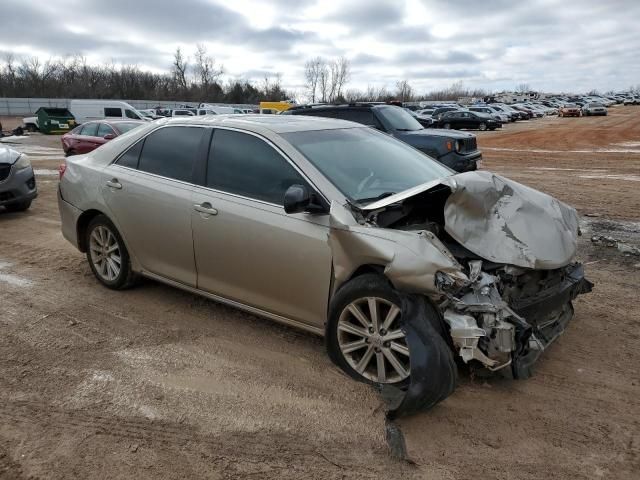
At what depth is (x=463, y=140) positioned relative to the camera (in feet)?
36.1

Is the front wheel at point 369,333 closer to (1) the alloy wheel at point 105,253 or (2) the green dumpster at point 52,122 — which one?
(1) the alloy wheel at point 105,253

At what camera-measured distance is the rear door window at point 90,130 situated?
1542 cm

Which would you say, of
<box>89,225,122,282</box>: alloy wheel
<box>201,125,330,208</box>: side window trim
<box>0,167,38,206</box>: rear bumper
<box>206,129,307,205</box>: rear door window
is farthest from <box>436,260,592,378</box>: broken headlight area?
<box>0,167,38,206</box>: rear bumper

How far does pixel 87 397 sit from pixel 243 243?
4.57 ft

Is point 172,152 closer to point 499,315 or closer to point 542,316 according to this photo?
point 499,315

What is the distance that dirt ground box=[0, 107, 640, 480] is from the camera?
2719 millimetres

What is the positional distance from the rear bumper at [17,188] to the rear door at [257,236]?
5.48 m

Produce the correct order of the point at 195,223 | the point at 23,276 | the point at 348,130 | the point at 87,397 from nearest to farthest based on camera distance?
the point at 87,397
the point at 195,223
the point at 348,130
the point at 23,276

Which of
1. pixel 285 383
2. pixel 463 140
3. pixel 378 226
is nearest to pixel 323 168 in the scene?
pixel 378 226

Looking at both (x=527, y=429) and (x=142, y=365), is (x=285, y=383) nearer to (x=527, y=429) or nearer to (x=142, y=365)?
(x=142, y=365)

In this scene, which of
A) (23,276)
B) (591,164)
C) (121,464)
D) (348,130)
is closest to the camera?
(121,464)

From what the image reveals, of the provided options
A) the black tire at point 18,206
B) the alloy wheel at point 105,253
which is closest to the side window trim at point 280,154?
the alloy wheel at point 105,253

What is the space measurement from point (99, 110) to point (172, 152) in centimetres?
3269

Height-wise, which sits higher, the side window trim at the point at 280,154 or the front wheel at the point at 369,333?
the side window trim at the point at 280,154
